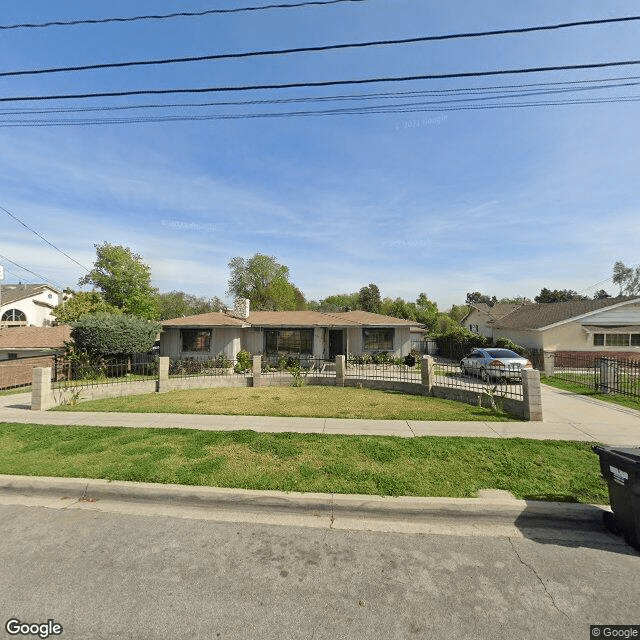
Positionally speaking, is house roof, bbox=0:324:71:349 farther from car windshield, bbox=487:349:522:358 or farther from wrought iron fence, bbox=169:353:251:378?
car windshield, bbox=487:349:522:358

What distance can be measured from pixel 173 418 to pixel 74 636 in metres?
6.36

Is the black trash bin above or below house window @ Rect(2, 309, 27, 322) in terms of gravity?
below

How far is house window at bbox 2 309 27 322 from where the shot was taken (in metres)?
36.0

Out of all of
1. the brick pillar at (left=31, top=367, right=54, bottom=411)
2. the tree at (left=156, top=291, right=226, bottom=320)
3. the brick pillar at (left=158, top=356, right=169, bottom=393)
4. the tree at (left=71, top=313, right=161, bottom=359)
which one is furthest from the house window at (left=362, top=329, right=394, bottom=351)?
the tree at (left=156, top=291, right=226, bottom=320)

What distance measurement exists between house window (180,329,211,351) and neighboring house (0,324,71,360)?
6928 mm

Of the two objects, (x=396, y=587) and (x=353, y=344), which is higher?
(x=353, y=344)

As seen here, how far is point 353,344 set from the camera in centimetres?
2172

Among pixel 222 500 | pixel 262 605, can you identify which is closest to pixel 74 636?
pixel 262 605

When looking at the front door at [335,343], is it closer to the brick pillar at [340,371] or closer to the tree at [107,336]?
the brick pillar at [340,371]

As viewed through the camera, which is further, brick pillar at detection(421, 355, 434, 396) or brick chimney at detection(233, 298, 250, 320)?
brick chimney at detection(233, 298, 250, 320)

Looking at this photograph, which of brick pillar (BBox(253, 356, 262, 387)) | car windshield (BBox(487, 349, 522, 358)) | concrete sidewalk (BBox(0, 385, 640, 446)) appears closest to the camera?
concrete sidewalk (BBox(0, 385, 640, 446))

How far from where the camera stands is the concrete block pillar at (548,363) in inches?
709

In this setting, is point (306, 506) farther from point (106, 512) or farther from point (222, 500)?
point (106, 512)

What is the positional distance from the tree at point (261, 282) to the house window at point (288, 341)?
30333mm
